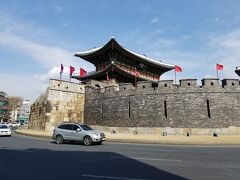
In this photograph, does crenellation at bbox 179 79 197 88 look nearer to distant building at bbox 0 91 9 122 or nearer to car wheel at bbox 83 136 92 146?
car wheel at bbox 83 136 92 146

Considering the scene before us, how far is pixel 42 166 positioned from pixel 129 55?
29457 millimetres

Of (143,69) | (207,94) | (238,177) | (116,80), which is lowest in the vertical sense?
(238,177)

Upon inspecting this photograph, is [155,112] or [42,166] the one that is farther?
[155,112]

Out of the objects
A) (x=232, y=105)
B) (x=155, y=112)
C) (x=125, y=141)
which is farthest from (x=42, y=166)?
(x=232, y=105)

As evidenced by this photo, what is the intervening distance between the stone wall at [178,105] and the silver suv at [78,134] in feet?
30.6

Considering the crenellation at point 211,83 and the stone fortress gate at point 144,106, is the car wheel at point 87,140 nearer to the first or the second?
the stone fortress gate at point 144,106

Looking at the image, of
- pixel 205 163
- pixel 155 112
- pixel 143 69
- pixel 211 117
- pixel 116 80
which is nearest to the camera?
pixel 205 163

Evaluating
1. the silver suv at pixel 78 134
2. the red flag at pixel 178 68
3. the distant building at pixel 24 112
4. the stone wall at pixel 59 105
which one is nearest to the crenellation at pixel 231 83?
the red flag at pixel 178 68

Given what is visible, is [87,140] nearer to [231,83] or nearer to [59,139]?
[59,139]

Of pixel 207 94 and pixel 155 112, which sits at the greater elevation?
pixel 207 94

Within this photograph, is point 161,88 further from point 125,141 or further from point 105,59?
point 105,59

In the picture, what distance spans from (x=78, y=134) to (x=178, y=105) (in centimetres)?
1111

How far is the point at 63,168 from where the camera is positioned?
24.1 feet

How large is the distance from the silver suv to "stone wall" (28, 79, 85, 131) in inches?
481
